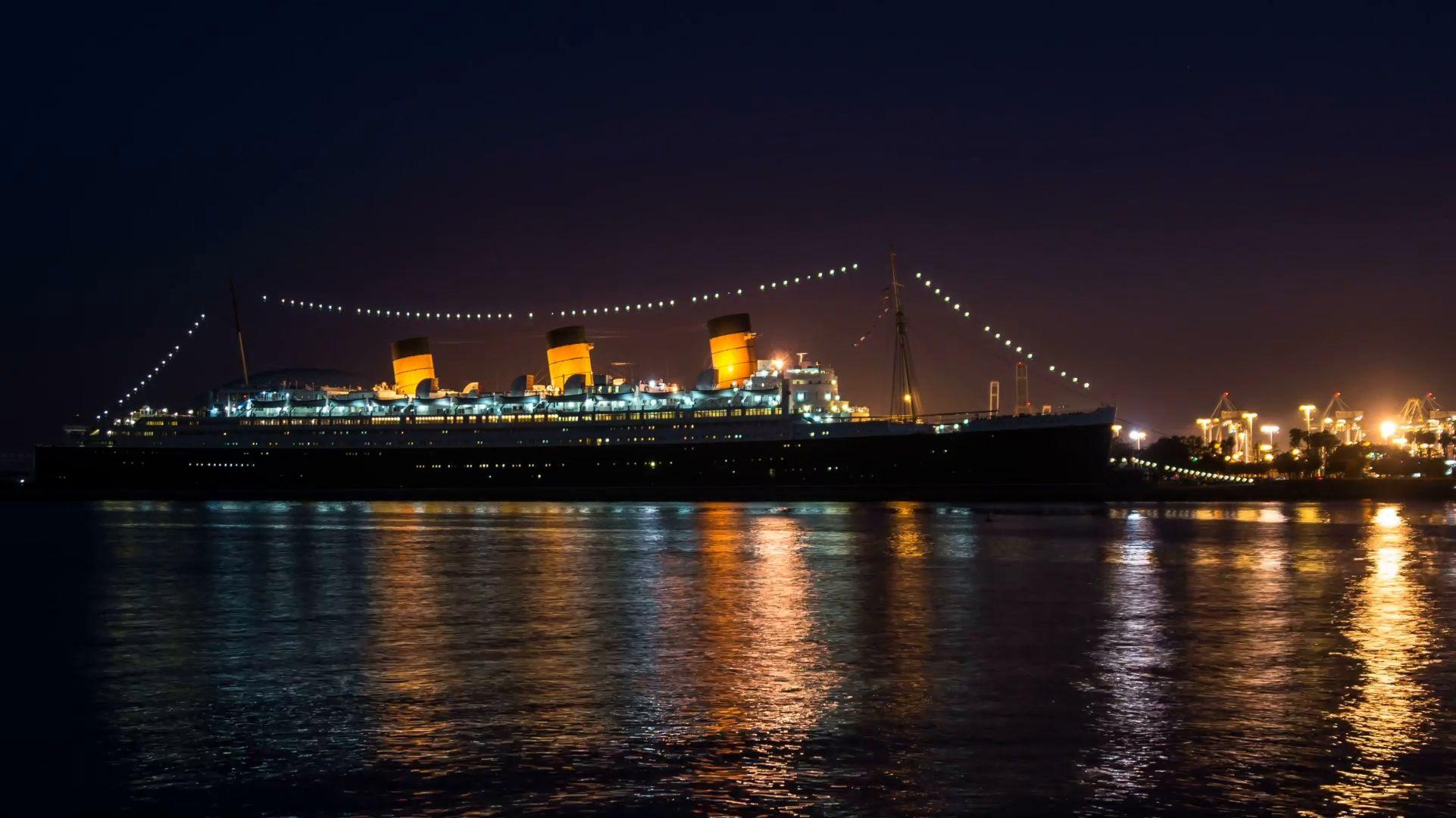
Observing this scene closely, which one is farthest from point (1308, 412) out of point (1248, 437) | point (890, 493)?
point (890, 493)

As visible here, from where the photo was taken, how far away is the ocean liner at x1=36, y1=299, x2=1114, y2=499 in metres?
68.1

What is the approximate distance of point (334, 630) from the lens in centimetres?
1886

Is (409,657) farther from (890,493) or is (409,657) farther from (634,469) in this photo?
(634,469)

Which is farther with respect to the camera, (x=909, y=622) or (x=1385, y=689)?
(x=909, y=622)

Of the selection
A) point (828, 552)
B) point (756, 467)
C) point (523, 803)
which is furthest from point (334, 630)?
point (756, 467)

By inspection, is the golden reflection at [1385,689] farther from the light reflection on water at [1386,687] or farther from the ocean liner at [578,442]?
the ocean liner at [578,442]

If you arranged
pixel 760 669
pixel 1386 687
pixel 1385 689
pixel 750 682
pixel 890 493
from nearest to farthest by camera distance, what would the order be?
1. pixel 1385 689
2. pixel 1386 687
3. pixel 750 682
4. pixel 760 669
5. pixel 890 493

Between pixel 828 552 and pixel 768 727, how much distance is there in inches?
798

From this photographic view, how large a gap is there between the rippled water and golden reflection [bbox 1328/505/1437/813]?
0.06m

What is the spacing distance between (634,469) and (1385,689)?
61909 millimetres

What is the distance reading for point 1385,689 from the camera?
45.0 feet

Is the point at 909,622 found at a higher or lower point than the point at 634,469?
lower

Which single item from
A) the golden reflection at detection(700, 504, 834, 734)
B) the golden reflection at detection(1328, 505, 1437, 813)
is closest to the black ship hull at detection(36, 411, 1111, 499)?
the golden reflection at detection(700, 504, 834, 734)

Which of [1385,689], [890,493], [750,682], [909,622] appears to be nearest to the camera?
[1385,689]
